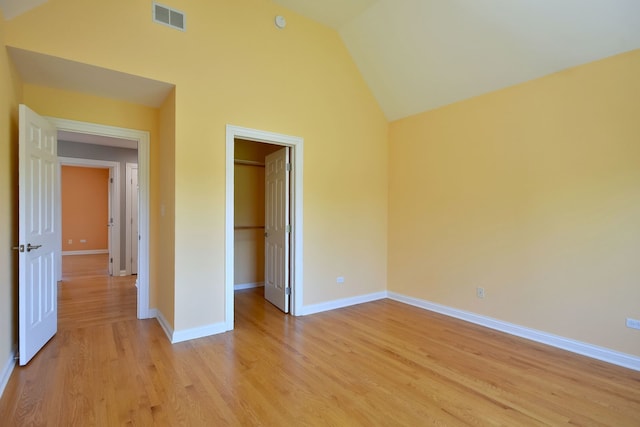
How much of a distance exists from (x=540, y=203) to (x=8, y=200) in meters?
4.86

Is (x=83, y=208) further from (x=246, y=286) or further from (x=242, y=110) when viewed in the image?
(x=242, y=110)

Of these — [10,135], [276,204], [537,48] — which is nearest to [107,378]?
[10,135]

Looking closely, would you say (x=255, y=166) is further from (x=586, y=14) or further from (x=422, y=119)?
(x=586, y=14)

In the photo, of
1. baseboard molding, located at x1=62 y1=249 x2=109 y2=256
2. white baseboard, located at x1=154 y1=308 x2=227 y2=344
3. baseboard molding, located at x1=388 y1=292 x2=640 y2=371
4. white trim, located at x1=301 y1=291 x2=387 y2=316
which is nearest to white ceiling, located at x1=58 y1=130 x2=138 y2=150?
white baseboard, located at x1=154 y1=308 x2=227 y2=344

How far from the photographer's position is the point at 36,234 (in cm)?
281

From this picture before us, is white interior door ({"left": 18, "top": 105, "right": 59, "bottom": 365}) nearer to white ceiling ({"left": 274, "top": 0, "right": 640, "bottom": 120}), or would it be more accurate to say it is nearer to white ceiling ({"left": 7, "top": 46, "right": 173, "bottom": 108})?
white ceiling ({"left": 7, "top": 46, "right": 173, "bottom": 108})

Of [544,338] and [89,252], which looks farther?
[89,252]

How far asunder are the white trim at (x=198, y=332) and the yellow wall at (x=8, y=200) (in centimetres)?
123

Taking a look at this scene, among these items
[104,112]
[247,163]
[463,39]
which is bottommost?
[247,163]

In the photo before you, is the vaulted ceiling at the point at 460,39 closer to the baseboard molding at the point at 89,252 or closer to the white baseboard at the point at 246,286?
the white baseboard at the point at 246,286

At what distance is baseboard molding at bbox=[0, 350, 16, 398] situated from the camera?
7.41ft

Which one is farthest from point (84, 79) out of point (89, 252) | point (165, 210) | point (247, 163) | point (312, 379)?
point (89, 252)

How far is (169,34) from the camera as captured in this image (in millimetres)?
3031

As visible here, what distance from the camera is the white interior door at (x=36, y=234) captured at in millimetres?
2568
